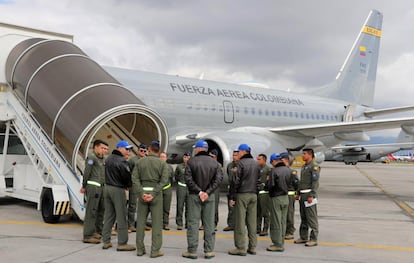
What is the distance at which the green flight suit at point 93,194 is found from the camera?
21.3ft

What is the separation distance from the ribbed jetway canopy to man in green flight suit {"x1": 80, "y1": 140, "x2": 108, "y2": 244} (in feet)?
2.38

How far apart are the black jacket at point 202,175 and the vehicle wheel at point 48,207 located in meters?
3.08

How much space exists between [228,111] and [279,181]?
8382 millimetres

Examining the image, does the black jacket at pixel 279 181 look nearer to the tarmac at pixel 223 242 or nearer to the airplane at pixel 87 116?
the tarmac at pixel 223 242

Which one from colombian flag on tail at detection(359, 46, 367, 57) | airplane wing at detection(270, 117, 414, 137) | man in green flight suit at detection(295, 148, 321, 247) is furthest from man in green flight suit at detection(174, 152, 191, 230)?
colombian flag on tail at detection(359, 46, 367, 57)

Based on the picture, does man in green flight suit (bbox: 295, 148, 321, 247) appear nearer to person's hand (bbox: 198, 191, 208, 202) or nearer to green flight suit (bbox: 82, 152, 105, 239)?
person's hand (bbox: 198, 191, 208, 202)

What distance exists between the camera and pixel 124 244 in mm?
6094

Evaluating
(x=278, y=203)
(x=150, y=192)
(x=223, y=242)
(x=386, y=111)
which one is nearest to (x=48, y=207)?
(x=150, y=192)

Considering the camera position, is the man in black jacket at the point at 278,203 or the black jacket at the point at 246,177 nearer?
the black jacket at the point at 246,177

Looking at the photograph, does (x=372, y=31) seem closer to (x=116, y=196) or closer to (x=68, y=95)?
(x=68, y=95)

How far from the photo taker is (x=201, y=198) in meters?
5.76

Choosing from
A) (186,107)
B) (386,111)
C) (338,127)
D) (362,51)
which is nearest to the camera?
(186,107)

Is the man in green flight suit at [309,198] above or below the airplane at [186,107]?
below

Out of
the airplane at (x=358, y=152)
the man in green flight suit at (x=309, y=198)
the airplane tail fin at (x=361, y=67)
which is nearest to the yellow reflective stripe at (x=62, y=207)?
the man in green flight suit at (x=309, y=198)
